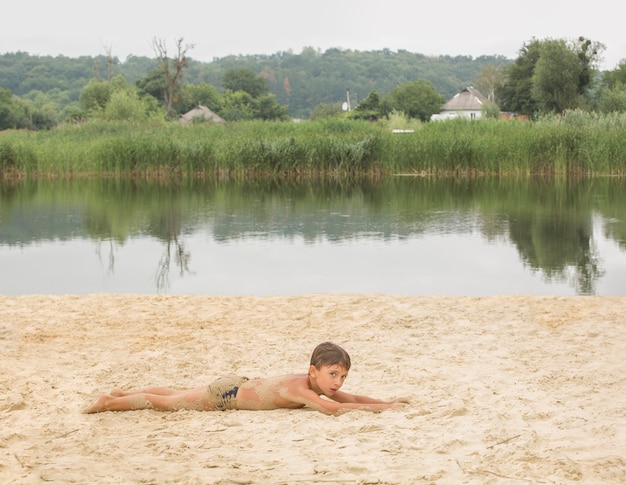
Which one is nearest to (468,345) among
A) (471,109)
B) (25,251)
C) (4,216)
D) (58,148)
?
(25,251)

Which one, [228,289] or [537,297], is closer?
[537,297]

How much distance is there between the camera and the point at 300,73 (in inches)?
5354

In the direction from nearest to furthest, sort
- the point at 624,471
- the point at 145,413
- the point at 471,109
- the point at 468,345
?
the point at 624,471 < the point at 145,413 < the point at 468,345 < the point at 471,109

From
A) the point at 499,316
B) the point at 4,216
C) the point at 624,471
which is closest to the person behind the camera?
the point at 624,471

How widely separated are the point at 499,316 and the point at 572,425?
133 inches

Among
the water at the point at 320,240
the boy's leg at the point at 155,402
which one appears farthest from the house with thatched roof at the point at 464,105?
the boy's leg at the point at 155,402

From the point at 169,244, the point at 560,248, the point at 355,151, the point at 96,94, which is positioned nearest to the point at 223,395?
the point at 560,248

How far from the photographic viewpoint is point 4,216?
1850 cm

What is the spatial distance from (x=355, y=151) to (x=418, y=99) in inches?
2683

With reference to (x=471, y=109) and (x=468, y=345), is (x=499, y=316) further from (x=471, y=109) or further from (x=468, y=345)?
(x=471, y=109)

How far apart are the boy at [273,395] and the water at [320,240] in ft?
15.8

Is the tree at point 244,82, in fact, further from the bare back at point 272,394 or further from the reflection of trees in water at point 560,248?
the bare back at point 272,394

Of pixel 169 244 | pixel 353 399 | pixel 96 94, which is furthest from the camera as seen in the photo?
pixel 96 94

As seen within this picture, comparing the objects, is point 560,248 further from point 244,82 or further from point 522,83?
point 244,82
